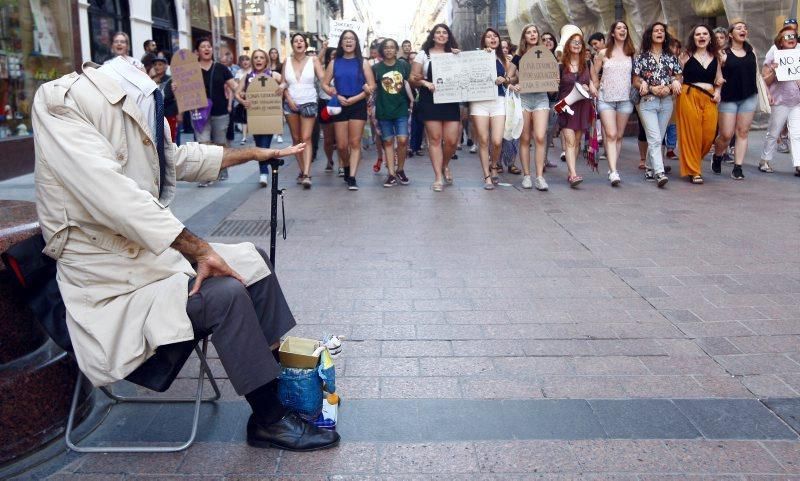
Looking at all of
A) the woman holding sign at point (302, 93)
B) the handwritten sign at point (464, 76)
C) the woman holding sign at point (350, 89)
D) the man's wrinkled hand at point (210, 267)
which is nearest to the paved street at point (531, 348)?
the man's wrinkled hand at point (210, 267)

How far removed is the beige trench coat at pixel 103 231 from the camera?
276 centimetres

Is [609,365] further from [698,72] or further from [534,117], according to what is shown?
[698,72]

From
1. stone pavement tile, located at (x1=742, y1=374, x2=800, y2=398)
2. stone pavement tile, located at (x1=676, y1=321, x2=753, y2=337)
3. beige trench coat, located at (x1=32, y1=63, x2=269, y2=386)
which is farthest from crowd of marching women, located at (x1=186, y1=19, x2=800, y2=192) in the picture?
beige trench coat, located at (x1=32, y1=63, x2=269, y2=386)

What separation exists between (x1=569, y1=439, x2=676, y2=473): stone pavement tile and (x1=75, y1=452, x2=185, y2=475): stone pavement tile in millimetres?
1479

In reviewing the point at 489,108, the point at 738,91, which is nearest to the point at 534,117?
the point at 489,108

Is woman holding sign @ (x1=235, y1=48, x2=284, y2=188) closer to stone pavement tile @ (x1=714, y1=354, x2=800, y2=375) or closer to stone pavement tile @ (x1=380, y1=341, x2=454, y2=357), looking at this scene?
stone pavement tile @ (x1=380, y1=341, x2=454, y2=357)

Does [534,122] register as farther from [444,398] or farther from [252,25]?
[252,25]

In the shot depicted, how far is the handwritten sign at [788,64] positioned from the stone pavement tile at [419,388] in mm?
8334

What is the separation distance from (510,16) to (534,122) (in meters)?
27.7

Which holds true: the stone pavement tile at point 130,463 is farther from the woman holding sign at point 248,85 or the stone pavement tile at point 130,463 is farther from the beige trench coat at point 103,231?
the woman holding sign at point 248,85

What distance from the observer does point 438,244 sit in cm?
679

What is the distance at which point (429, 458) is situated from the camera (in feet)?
10.1

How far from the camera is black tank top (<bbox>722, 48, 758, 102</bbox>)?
10.1 metres

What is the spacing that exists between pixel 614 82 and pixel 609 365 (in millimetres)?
6498
